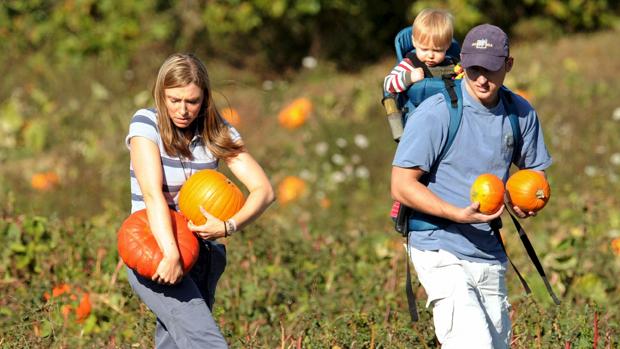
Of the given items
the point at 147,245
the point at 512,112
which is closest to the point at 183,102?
the point at 147,245

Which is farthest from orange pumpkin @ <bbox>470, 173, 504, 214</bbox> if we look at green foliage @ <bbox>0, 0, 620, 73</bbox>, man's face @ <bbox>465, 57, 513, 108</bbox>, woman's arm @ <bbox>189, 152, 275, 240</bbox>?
green foliage @ <bbox>0, 0, 620, 73</bbox>

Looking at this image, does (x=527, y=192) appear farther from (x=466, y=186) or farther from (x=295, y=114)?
(x=295, y=114)

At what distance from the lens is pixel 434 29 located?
198 inches

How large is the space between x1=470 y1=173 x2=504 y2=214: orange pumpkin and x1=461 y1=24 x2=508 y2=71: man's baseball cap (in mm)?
434

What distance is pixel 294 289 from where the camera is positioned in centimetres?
677

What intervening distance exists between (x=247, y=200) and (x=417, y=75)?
0.90 meters

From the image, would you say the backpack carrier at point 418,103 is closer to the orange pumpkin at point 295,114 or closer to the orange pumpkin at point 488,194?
the orange pumpkin at point 488,194

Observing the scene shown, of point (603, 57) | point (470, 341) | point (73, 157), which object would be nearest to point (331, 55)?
point (603, 57)

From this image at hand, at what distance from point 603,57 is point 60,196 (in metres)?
7.10

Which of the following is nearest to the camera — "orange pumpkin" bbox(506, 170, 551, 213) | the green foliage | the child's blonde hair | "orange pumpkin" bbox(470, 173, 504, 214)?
"orange pumpkin" bbox(470, 173, 504, 214)

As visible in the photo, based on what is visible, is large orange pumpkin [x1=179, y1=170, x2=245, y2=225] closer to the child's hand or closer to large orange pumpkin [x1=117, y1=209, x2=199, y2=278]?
large orange pumpkin [x1=117, y1=209, x2=199, y2=278]

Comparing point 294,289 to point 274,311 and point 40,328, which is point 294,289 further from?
point 40,328

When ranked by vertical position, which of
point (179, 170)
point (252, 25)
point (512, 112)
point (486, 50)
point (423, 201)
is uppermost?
point (252, 25)

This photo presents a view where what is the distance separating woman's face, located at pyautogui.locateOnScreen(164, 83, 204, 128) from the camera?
4.48 m
